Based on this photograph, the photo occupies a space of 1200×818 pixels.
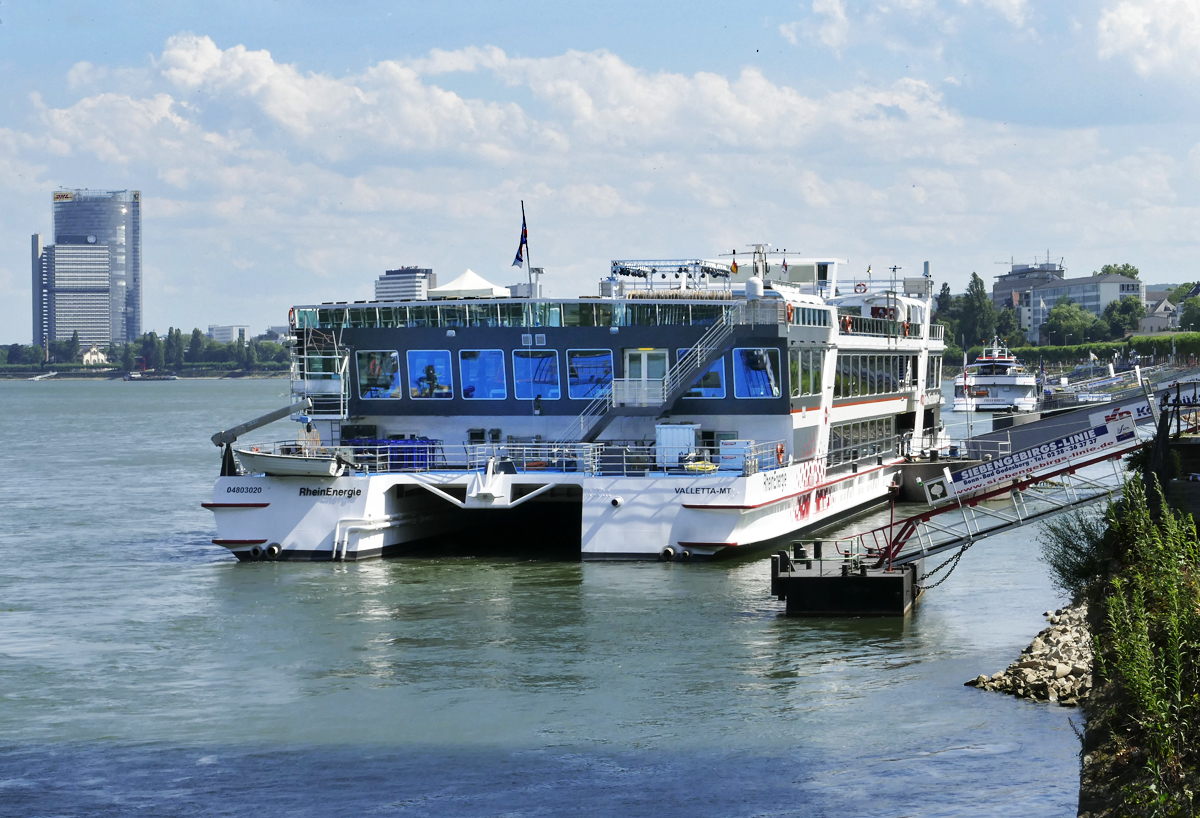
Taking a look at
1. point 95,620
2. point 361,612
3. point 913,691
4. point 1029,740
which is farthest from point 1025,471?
point 95,620

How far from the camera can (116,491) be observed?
61.0m

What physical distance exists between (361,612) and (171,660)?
4.63m

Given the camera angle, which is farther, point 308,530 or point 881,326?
point 881,326

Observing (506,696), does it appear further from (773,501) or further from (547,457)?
(547,457)

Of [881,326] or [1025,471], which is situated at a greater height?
[881,326]

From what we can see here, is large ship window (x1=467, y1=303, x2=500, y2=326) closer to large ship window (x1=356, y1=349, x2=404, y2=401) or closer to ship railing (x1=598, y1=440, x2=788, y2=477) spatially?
large ship window (x1=356, y1=349, x2=404, y2=401)

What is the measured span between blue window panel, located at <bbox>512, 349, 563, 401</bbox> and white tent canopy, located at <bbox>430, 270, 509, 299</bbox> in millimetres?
2745

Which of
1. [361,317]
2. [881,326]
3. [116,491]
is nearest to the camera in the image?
[361,317]

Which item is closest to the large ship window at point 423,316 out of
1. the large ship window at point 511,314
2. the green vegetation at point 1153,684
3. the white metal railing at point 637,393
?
the large ship window at point 511,314

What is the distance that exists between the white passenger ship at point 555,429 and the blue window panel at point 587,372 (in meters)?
0.04

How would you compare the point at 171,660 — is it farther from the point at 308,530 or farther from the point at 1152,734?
the point at 1152,734

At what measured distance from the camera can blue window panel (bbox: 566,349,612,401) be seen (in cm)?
3844

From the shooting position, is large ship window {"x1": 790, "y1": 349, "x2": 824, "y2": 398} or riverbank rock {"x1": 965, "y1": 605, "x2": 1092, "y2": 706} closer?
Answer: riverbank rock {"x1": 965, "y1": 605, "x2": 1092, "y2": 706}

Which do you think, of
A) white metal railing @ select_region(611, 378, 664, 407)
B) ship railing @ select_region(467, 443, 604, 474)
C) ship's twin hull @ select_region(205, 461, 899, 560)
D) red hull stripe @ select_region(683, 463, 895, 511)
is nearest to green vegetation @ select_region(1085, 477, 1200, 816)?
red hull stripe @ select_region(683, 463, 895, 511)
